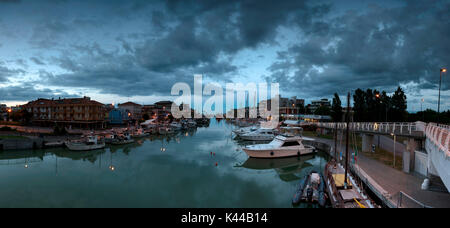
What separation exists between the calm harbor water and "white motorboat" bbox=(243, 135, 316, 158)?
81 centimetres

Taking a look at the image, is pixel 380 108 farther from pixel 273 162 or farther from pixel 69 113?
pixel 69 113

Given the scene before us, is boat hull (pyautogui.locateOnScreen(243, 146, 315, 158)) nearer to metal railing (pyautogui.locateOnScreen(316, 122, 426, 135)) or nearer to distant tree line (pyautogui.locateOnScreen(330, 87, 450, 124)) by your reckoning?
metal railing (pyautogui.locateOnScreen(316, 122, 426, 135))

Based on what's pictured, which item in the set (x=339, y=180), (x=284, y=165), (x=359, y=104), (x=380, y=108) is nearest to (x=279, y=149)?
(x=284, y=165)

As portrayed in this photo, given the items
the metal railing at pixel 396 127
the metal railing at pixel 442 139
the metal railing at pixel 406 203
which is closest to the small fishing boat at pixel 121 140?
the metal railing at pixel 396 127

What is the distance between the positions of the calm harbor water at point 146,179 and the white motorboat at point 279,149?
0.81 meters

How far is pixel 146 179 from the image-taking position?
64.6ft

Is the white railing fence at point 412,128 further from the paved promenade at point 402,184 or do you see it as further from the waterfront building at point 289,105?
the waterfront building at point 289,105

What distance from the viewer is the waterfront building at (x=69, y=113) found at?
177 ft

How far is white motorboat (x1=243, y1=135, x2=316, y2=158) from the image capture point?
25906 mm

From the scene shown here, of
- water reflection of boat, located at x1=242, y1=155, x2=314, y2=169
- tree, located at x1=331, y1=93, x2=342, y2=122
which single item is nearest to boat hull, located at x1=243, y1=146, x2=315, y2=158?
water reflection of boat, located at x1=242, y1=155, x2=314, y2=169

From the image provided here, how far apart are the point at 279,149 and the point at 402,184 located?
13.7m

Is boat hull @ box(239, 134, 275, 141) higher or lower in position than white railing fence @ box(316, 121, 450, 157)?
lower
